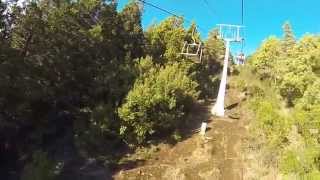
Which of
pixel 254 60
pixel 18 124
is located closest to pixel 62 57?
pixel 18 124

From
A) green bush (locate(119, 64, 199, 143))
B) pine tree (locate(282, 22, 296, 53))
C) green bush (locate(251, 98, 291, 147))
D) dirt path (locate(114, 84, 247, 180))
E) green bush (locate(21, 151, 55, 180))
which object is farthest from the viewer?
pine tree (locate(282, 22, 296, 53))

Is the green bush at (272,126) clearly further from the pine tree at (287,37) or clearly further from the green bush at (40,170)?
the pine tree at (287,37)

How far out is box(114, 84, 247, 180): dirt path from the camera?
28.9 metres

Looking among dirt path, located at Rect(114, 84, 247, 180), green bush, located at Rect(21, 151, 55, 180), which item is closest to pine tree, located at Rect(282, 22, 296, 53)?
dirt path, located at Rect(114, 84, 247, 180)

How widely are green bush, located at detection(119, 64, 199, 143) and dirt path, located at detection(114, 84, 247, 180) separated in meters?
1.59

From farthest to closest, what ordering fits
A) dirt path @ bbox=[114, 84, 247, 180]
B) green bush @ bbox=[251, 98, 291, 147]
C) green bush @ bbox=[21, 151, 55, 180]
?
green bush @ bbox=[251, 98, 291, 147] < dirt path @ bbox=[114, 84, 247, 180] < green bush @ bbox=[21, 151, 55, 180]

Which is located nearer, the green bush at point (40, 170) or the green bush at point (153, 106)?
the green bush at point (40, 170)

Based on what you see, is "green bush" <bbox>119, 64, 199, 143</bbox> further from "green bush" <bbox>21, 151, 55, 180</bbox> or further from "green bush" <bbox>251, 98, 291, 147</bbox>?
"green bush" <bbox>21, 151, 55, 180</bbox>

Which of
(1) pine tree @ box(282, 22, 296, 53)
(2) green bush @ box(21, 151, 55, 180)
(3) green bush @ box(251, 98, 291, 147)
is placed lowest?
(2) green bush @ box(21, 151, 55, 180)

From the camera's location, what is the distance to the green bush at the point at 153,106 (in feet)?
107

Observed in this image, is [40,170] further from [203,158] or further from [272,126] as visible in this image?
[272,126]

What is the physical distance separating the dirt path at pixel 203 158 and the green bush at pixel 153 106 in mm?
1590

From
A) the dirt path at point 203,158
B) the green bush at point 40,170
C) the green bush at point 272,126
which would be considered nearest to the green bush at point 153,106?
the dirt path at point 203,158

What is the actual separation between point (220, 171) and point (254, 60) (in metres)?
30.4
